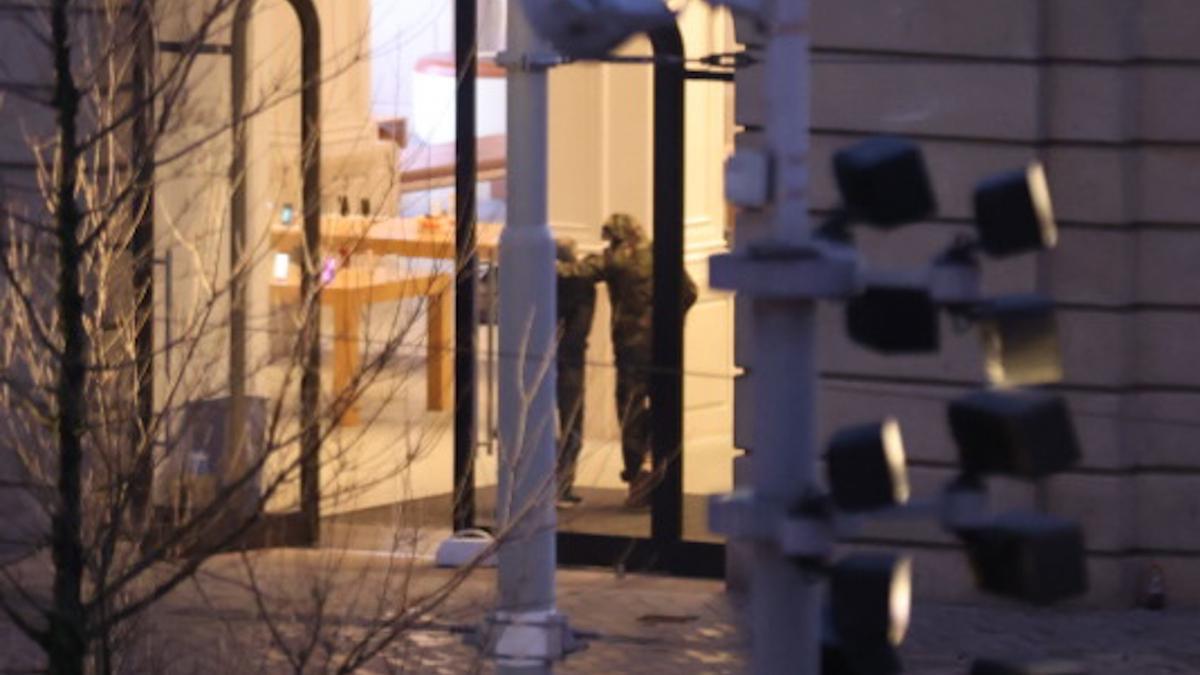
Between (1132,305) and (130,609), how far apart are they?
668 centimetres

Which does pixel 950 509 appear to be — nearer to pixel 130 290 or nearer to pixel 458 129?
pixel 130 290

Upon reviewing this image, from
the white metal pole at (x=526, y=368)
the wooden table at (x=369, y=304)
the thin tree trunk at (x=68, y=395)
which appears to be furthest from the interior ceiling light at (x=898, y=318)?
the wooden table at (x=369, y=304)

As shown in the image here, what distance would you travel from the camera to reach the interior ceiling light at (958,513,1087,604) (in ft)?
17.6

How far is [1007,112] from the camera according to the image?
A: 13367 millimetres

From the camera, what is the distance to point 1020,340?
5566mm

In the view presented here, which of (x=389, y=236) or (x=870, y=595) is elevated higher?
(x=389, y=236)

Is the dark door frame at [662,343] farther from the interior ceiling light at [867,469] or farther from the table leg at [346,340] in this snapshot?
the interior ceiling light at [867,469]

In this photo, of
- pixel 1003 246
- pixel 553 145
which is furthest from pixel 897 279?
pixel 553 145

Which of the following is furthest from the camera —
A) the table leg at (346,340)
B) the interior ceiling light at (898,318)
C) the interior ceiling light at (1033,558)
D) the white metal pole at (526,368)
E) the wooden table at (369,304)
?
the wooden table at (369,304)

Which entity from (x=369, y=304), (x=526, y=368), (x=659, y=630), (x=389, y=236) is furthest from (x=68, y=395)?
(x=659, y=630)

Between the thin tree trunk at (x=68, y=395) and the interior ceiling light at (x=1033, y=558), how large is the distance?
3458mm

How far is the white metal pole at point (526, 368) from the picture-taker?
976cm

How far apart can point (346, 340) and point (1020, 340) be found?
6.08 m

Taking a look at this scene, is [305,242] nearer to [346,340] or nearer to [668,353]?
[346,340]
